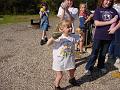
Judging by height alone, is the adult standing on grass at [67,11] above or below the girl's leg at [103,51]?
above

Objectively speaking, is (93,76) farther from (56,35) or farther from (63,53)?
(56,35)

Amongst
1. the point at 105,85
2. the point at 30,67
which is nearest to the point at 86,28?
the point at 30,67

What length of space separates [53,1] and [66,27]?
16916mm

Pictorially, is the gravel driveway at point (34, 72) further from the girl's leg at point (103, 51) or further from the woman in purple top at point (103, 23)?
the woman in purple top at point (103, 23)

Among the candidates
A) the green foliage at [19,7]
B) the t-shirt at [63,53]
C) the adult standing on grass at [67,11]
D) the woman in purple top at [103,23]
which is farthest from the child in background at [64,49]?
the green foliage at [19,7]

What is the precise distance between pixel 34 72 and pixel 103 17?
200 centimetres

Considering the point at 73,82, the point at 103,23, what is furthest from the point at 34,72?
the point at 103,23

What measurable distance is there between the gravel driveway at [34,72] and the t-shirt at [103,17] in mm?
910

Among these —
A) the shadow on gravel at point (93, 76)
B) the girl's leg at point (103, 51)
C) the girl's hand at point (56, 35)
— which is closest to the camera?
the girl's hand at point (56, 35)

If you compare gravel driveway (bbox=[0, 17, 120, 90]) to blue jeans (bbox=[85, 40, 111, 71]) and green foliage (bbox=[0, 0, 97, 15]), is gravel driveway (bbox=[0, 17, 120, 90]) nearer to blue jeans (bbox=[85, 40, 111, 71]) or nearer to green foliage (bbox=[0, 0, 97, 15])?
→ blue jeans (bbox=[85, 40, 111, 71])

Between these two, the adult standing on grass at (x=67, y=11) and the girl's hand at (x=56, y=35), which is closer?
the girl's hand at (x=56, y=35)

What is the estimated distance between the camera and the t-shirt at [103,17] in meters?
6.39

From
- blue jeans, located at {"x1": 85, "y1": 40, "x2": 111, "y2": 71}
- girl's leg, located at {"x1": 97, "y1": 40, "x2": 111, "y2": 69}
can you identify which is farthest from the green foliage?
blue jeans, located at {"x1": 85, "y1": 40, "x2": 111, "y2": 71}

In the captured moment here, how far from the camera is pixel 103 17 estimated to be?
6.39 meters
